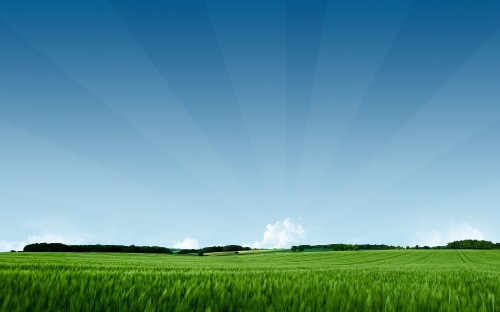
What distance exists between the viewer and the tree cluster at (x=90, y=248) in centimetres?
9631

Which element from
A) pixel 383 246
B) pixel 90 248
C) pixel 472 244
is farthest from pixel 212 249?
pixel 472 244

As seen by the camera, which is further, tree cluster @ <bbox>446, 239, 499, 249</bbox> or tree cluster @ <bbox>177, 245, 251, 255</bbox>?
tree cluster @ <bbox>446, 239, 499, 249</bbox>

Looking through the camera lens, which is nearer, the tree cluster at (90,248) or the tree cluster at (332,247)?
the tree cluster at (90,248)

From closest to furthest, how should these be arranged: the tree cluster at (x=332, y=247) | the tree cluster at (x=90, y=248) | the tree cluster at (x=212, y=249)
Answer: the tree cluster at (x=90, y=248), the tree cluster at (x=212, y=249), the tree cluster at (x=332, y=247)

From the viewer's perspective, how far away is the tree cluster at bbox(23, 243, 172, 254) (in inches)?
3792

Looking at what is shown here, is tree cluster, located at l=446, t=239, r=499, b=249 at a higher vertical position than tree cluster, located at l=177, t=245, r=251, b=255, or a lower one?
higher

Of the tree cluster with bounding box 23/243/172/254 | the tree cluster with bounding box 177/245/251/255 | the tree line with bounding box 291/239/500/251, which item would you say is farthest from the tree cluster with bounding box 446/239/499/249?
the tree cluster with bounding box 23/243/172/254

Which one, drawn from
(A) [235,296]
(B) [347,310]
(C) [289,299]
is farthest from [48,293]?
(B) [347,310]

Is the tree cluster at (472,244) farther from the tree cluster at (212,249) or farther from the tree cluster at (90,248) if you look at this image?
the tree cluster at (90,248)

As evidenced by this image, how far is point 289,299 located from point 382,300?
98 centimetres

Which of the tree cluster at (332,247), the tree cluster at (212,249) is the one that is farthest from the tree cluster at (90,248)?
the tree cluster at (332,247)

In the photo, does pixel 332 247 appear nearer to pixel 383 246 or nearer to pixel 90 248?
pixel 383 246

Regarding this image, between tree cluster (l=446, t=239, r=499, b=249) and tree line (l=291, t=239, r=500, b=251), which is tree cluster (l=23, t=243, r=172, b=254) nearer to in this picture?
tree line (l=291, t=239, r=500, b=251)

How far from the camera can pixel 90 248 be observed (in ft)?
330
